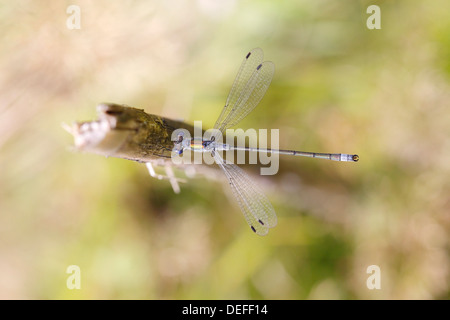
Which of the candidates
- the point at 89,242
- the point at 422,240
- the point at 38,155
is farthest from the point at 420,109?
the point at 38,155

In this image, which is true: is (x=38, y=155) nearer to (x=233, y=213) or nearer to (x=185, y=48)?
(x=185, y=48)

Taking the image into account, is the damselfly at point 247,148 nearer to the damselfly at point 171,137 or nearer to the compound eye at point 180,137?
the damselfly at point 171,137

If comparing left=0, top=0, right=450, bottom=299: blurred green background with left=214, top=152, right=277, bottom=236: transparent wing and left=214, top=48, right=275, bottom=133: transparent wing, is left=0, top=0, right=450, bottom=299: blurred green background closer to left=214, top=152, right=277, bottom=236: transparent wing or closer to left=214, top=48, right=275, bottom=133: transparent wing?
left=214, top=152, right=277, bottom=236: transparent wing

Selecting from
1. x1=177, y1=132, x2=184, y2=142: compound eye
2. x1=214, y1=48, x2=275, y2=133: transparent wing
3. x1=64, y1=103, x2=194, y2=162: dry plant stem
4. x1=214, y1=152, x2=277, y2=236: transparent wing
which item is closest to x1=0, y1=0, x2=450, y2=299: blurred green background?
x1=214, y1=152, x2=277, y2=236: transparent wing

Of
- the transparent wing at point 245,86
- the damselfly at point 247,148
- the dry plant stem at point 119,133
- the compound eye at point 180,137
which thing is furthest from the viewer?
the transparent wing at point 245,86

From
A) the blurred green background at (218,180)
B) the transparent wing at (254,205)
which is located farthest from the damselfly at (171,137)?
the blurred green background at (218,180)

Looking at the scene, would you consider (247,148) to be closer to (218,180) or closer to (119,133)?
(218,180)

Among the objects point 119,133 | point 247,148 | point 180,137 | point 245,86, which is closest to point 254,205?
point 247,148

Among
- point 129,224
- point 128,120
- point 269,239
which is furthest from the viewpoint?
point 129,224
